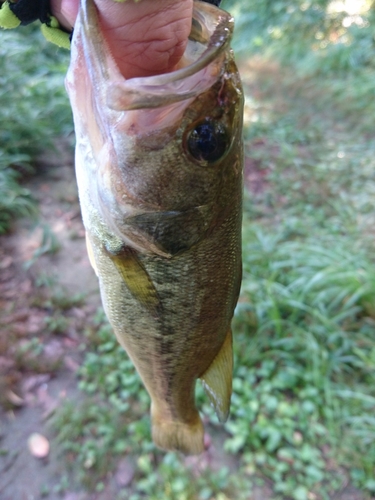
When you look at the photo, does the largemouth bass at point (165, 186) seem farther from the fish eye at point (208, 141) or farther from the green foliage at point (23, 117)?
the green foliage at point (23, 117)

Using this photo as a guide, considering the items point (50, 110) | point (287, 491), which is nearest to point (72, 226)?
point (50, 110)

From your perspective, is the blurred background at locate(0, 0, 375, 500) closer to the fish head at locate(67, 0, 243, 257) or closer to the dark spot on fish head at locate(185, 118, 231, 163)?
the fish head at locate(67, 0, 243, 257)

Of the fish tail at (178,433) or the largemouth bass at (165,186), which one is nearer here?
the largemouth bass at (165,186)

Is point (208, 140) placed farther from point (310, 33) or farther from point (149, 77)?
point (310, 33)

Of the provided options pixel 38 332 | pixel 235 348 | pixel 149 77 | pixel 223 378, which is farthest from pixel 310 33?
pixel 149 77

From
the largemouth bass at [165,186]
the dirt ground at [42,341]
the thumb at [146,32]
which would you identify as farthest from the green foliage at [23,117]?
the thumb at [146,32]
